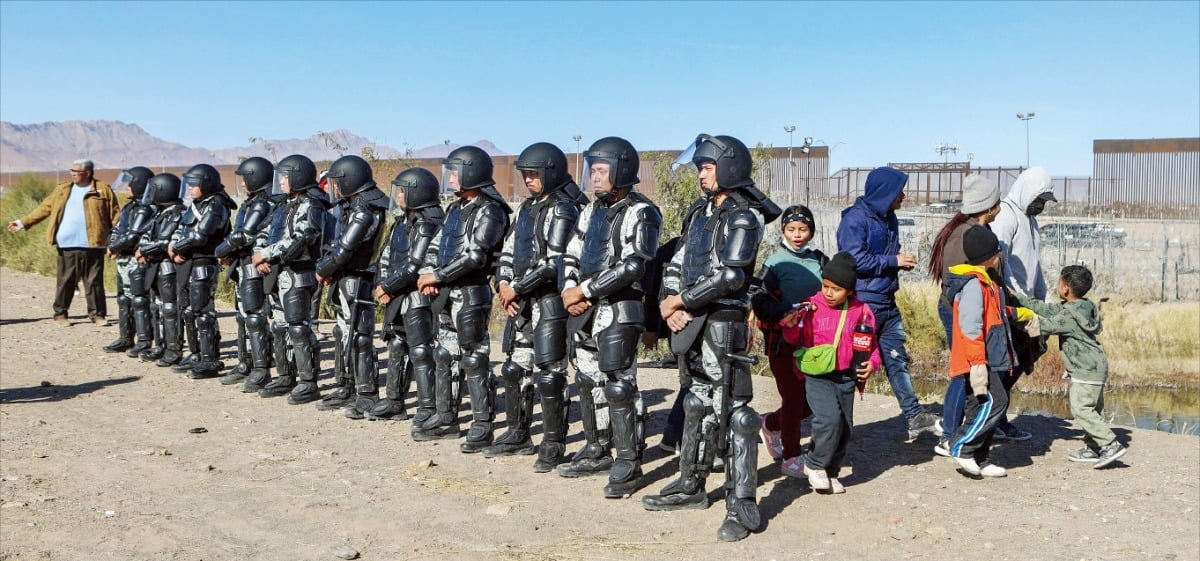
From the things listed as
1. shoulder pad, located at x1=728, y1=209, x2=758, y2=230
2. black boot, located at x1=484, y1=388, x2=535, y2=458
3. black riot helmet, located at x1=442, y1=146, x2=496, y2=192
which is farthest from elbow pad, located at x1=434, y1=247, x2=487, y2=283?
shoulder pad, located at x1=728, y1=209, x2=758, y2=230

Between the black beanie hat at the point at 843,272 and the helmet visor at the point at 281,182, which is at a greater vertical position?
the helmet visor at the point at 281,182

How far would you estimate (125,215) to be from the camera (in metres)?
11.7

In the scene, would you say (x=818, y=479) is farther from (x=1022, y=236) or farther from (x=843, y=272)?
(x=1022, y=236)

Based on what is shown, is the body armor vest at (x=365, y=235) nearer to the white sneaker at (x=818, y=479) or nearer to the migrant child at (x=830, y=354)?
the migrant child at (x=830, y=354)

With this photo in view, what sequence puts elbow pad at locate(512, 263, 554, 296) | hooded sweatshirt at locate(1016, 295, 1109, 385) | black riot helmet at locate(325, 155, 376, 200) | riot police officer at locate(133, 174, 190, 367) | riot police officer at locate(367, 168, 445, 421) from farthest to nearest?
riot police officer at locate(133, 174, 190, 367), black riot helmet at locate(325, 155, 376, 200), riot police officer at locate(367, 168, 445, 421), hooded sweatshirt at locate(1016, 295, 1109, 385), elbow pad at locate(512, 263, 554, 296)

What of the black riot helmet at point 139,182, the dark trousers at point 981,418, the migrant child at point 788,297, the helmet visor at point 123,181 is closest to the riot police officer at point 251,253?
the black riot helmet at point 139,182

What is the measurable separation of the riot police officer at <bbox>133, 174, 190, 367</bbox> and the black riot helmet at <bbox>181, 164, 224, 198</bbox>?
0.27 m

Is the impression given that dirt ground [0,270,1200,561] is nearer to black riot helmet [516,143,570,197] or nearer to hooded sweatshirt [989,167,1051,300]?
hooded sweatshirt [989,167,1051,300]

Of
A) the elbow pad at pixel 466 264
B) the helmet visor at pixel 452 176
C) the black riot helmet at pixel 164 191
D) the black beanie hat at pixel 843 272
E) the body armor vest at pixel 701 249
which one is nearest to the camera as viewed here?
the body armor vest at pixel 701 249

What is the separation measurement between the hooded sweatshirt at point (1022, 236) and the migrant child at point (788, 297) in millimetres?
1491

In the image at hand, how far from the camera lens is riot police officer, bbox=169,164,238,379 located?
34.1 feet

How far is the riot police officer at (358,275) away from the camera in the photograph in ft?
28.7

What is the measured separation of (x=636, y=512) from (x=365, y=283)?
3.56 m

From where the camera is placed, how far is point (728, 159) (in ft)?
19.9
